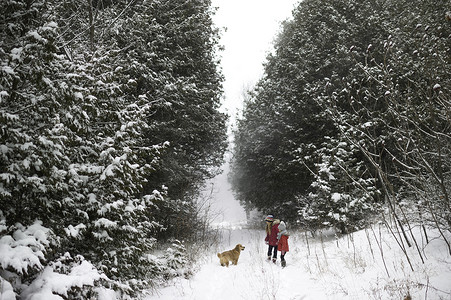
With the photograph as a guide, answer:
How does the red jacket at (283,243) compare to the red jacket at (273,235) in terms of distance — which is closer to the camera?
the red jacket at (283,243)

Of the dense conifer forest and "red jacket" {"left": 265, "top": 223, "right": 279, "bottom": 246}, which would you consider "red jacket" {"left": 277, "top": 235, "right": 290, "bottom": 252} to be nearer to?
"red jacket" {"left": 265, "top": 223, "right": 279, "bottom": 246}

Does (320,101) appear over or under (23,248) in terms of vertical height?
over

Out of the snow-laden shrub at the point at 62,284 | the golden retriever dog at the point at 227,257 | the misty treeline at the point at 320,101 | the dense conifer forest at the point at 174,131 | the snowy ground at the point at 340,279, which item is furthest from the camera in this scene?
the misty treeline at the point at 320,101

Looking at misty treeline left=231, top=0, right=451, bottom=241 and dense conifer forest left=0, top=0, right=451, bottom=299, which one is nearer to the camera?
dense conifer forest left=0, top=0, right=451, bottom=299

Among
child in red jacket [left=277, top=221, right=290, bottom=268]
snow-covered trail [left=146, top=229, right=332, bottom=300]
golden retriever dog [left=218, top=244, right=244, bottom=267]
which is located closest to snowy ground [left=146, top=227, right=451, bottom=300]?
snow-covered trail [left=146, top=229, right=332, bottom=300]

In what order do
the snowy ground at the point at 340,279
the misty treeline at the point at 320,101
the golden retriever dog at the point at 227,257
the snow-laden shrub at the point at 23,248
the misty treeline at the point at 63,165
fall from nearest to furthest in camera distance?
the snow-laden shrub at the point at 23,248 < the misty treeline at the point at 63,165 < the snowy ground at the point at 340,279 < the golden retriever dog at the point at 227,257 < the misty treeline at the point at 320,101

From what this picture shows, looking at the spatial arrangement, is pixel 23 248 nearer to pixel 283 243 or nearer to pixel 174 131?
pixel 283 243

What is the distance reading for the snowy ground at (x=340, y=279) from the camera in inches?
146

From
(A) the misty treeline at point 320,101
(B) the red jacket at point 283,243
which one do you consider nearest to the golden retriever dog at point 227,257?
(B) the red jacket at point 283,243

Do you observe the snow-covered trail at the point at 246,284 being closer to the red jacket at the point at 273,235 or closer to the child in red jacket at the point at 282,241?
the child in red jacket at the point at 282,241

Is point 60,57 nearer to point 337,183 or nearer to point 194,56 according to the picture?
point 194,56

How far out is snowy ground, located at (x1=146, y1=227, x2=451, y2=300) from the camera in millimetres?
3699

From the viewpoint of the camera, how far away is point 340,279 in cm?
490

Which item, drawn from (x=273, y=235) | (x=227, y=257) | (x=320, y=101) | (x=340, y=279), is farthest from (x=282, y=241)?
(x=320, y=101)
